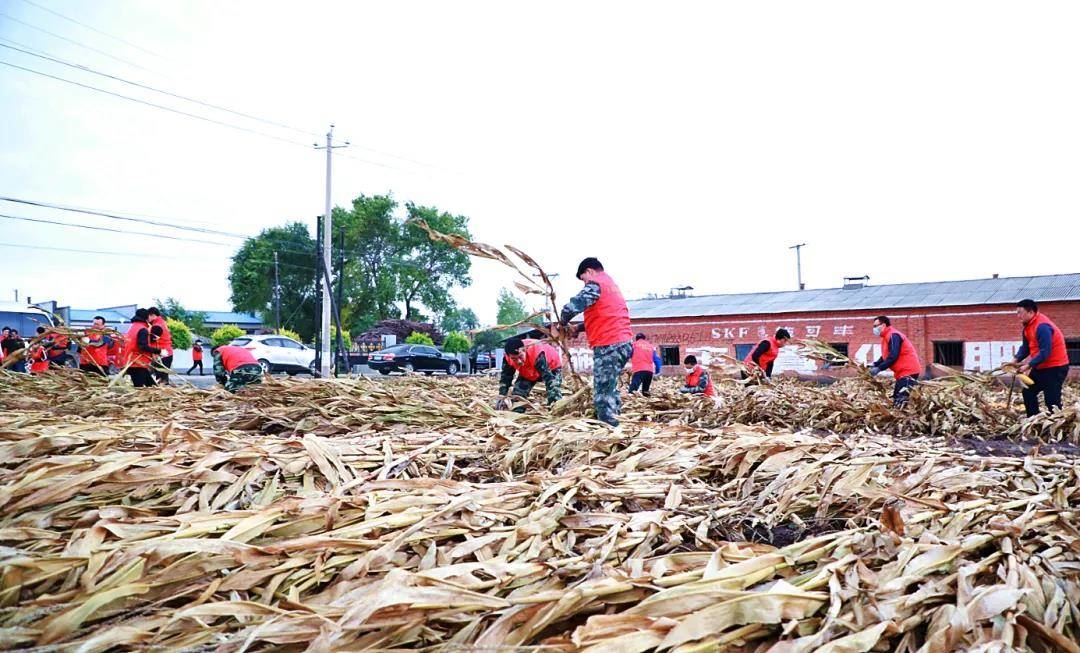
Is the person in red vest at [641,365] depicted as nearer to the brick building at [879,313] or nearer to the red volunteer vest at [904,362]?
the red volunteer vest at [904,362]

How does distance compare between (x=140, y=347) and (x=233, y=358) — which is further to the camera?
(x=140, y=347)

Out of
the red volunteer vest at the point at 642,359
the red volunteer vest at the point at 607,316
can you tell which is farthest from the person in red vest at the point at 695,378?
the red volunteer vest at the point at 607,316

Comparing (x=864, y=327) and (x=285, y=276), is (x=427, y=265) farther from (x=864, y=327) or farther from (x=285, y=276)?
(x=864, y=327)

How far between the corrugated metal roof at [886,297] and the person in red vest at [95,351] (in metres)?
23.3

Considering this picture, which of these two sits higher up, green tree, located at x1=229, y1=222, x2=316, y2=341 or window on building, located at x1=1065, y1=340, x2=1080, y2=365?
green tree, located at x1=229, y1=222, x2=316, y2=341

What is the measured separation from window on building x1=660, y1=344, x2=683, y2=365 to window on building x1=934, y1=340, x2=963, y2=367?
9.89 metres

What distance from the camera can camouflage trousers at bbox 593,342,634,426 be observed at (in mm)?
5949

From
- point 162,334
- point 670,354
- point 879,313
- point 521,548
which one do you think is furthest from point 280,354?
point 521,548

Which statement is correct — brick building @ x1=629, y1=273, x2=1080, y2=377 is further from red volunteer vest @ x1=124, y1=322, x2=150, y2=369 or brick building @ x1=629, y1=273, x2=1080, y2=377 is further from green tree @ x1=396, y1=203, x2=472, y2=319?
green tree @ x1=396, y1=203, x2=472, y2=319

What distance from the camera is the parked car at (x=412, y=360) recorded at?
30.2m

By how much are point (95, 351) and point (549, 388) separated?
7.42 metres

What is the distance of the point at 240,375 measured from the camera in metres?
8.29

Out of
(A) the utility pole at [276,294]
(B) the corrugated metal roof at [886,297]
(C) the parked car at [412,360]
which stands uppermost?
(A) the utility pole at [276,294]

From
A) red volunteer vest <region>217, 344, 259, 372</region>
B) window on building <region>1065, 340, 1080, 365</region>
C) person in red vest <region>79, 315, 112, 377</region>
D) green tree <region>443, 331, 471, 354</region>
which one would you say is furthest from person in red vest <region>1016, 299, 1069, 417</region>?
green tree <region>443, 331, 471, 354</region>
